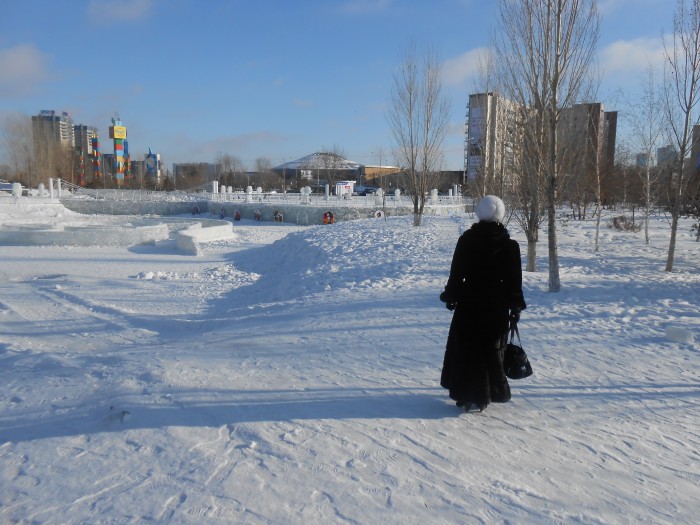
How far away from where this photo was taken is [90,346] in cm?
660

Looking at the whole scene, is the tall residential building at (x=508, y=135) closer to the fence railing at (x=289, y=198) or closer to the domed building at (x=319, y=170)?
the fence railing at (x=289, y=198)

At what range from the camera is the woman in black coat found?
353cm

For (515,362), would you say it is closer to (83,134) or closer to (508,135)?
(508,135)

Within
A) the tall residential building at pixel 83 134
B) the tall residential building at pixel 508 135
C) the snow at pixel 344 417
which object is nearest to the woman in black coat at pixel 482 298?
the snow at pixel 344 417

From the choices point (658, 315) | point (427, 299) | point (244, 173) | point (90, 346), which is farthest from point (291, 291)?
point (244, 173)

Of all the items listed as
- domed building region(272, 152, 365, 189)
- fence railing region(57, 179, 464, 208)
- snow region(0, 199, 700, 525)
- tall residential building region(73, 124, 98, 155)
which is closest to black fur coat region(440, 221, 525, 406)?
snow region(0, 199, 700, 525)

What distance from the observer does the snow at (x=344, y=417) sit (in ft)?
8.87

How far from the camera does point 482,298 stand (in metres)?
3.53

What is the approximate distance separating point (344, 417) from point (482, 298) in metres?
1.31

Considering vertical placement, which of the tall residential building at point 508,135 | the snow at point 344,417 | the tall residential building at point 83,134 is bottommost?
the snow at point 344,417

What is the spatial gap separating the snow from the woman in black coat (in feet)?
1.20

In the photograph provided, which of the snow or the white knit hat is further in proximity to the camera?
the white knit hat

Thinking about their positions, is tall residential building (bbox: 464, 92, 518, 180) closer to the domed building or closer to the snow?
the snow

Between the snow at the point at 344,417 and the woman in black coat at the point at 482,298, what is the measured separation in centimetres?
37
